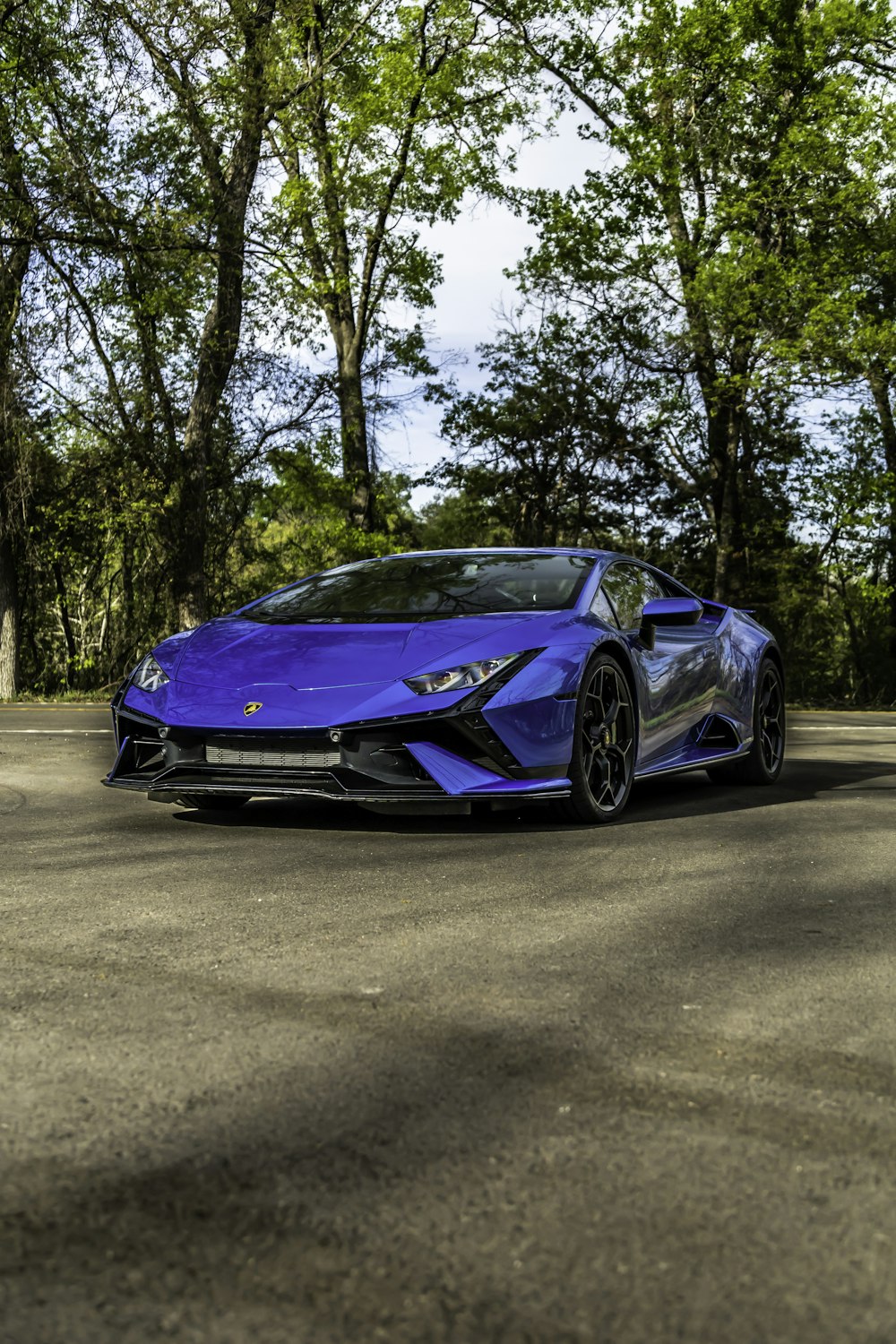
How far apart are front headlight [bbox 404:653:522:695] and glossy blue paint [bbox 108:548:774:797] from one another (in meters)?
0.03

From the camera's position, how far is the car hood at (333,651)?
583cm

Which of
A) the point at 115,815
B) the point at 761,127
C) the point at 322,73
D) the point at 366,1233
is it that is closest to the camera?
the point at 366,1233

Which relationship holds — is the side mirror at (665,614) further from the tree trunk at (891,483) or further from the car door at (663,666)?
the tree trunk at (891,483)

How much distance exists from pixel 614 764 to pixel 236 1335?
16.0ft

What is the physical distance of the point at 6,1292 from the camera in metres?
1.76

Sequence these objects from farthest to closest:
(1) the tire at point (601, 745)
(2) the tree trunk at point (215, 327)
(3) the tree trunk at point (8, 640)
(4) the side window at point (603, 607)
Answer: (3) the tree trunk at point (8, 640) < (2) the tree trunk at point (215, 327) < (4) the side window at point (603, 607) < (1) the tire at point (601, 745)

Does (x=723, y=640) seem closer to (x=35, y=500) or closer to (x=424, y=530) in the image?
(x=35, y=500)

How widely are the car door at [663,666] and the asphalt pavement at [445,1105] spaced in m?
1.89

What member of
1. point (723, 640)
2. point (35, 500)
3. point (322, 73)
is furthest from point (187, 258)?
point (723, 640)

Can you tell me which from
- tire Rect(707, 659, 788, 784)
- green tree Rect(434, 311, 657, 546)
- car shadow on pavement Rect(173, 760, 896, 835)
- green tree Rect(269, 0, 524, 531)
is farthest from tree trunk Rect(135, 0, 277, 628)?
car shadow on pavement Rect(173, 760, 896, 835)

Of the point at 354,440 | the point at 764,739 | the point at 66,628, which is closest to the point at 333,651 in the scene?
the point at 764,739

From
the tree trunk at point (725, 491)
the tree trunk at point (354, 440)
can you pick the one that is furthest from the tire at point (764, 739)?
the tree trunk at point (725, 491)

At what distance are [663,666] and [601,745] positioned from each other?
95cm

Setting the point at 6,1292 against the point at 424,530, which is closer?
the point at 6,1292
